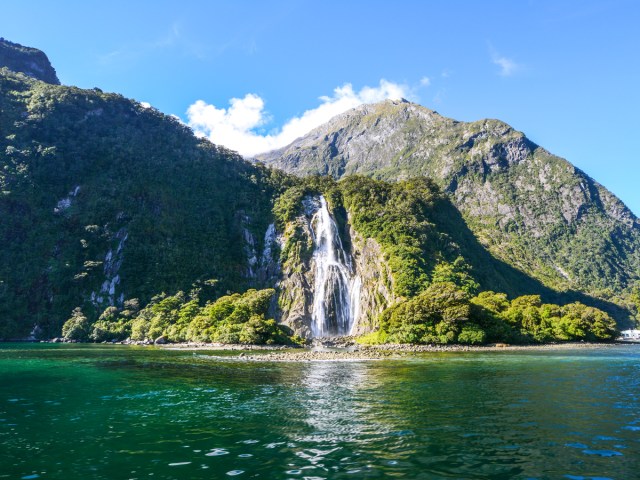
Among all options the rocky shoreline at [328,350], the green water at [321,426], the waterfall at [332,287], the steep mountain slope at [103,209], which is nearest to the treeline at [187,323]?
the rocky shoreline at [328,350]

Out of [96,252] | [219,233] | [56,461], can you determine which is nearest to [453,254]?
[219,233]

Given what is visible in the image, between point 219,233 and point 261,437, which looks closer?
point 261,437

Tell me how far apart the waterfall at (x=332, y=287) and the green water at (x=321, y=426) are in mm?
69361

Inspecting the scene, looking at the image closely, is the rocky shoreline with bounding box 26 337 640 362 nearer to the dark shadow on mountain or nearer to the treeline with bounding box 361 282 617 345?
the treeline with bounding box 361 282 617 345

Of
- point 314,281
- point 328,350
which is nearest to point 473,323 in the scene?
point 328,350

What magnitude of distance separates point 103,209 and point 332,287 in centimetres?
6891

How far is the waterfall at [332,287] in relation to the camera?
102188 millimetres

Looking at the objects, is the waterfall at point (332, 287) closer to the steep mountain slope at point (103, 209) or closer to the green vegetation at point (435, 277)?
the green vegetation at point (435, 277)

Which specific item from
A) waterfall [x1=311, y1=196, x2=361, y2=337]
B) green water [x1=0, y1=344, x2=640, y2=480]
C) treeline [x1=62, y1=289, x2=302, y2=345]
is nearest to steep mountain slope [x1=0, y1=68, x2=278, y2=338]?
treeline [x1=62, y1=289, x2=302, y2=345]

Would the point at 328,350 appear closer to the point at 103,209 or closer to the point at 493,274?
the point at 493,274

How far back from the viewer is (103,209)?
396 ft

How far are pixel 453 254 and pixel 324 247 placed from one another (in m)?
35.1

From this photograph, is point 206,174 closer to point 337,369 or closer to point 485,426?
point 337,369

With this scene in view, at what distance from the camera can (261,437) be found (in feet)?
51.7
